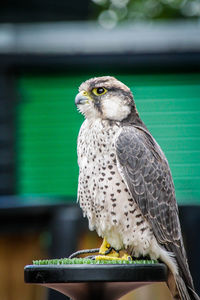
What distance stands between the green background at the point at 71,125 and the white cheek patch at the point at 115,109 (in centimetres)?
413

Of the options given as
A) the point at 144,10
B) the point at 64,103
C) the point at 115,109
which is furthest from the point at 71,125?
the point at 144,10

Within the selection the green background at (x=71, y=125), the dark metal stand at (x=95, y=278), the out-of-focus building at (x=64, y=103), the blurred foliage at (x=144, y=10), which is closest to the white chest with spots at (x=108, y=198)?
the dark metal stand at (x=95, y=278)

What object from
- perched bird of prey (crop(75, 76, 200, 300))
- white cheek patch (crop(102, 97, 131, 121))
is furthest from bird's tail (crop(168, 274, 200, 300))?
white cheek patch (crop(102, 97, 131, 121))

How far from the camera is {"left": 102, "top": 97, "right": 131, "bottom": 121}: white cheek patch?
368 centimetres

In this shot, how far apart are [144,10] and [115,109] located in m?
17.4

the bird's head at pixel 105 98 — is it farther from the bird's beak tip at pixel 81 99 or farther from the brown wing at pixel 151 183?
the brown wing at pixel 151 183

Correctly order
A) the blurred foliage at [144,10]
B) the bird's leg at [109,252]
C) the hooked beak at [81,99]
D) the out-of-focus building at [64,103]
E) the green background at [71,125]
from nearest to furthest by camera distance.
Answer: the bird's leg at [109,252] → the hooked beak at [81,99] → the out-of-focus building at [64,103] → the green background at [71,125] → the blurred foliage at [144,10]

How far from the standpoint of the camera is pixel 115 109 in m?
3.72

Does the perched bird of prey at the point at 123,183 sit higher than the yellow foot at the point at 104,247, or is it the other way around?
the perched bird of prey at the point at 123,183

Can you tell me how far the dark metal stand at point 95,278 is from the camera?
2.84 meters

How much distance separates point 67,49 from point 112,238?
15.3 ft

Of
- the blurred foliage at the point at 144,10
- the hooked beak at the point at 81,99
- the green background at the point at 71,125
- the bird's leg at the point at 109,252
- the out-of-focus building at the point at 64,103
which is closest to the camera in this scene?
the bird's leg at the point at 109,252

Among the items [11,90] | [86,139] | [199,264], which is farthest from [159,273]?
[11,90]

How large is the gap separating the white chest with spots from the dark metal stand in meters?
0.56
